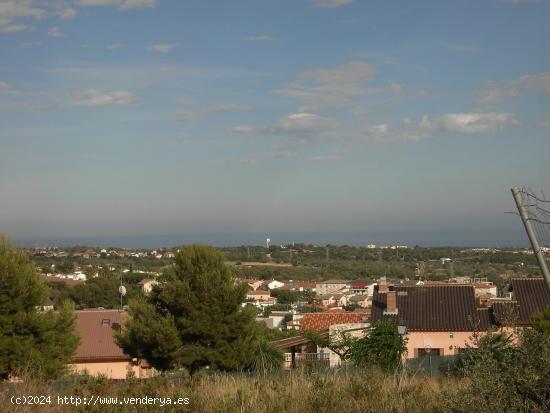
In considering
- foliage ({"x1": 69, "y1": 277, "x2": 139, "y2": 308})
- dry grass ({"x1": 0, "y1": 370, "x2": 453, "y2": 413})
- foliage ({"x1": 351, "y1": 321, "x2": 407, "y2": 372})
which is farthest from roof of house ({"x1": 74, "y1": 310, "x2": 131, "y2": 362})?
foliage ({"x1": 69, "y1": 277, "x2": 139, "y2": 308})

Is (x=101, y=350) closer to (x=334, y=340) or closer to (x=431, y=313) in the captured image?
(x=334, y=340)

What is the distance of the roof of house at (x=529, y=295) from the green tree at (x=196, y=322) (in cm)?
908

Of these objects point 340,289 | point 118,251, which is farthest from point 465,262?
point 118,251

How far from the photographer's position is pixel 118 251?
10294cm

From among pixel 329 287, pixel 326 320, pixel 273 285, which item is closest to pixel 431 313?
pixel 326 320

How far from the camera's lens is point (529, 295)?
22.8 metres

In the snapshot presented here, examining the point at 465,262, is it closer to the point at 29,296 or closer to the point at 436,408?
the point at 29,296

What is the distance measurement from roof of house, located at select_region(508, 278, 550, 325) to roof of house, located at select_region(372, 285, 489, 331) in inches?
54.4

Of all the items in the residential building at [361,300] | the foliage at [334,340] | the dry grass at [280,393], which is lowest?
the residential building at [361,300]

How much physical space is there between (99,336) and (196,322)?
25.0ft

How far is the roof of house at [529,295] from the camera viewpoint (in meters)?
21.8

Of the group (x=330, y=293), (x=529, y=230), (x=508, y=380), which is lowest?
(x=330, y=293)

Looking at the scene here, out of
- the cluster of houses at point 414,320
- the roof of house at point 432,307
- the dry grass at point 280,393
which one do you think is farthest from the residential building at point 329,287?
the dry grass at point 280,393

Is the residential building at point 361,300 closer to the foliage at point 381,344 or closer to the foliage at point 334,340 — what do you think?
the foliage at point 334,340
